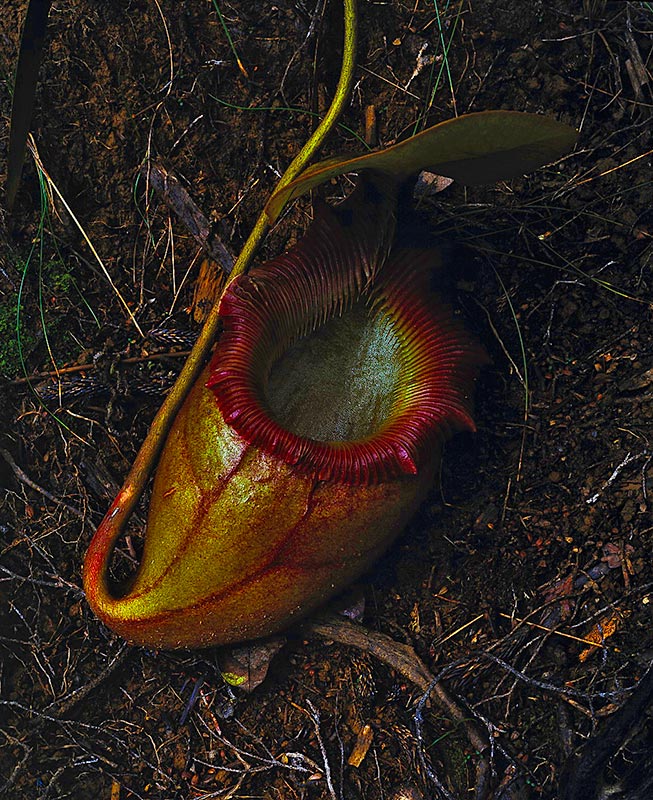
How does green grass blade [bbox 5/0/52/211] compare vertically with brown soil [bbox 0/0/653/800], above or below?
above

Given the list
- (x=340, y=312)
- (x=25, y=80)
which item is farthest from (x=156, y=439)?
(x=25, y=80)

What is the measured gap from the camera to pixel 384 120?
2762 millimetres

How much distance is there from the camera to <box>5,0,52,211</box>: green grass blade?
89.3 inches

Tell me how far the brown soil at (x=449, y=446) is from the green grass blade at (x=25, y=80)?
1.06 ft

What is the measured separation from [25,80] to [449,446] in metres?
1.86

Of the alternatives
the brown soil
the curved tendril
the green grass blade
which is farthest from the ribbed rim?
the green grass blade

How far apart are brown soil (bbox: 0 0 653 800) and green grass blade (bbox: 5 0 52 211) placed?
1.06 feet

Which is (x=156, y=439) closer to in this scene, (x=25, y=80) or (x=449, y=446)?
(x=449, y=446)

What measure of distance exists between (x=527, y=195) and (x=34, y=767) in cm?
266

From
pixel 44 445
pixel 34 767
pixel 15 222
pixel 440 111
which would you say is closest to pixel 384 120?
pixel 440 111

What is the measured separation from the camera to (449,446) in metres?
2.64

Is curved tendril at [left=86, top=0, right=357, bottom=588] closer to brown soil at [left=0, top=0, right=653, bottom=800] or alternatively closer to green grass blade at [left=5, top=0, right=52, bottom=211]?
brown soil at [left=0, top=0, right=653, bottom=800]

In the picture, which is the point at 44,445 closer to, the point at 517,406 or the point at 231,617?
the point at 231,617

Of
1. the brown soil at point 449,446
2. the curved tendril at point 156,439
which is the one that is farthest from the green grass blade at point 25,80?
the curved tendril at point 156,439
